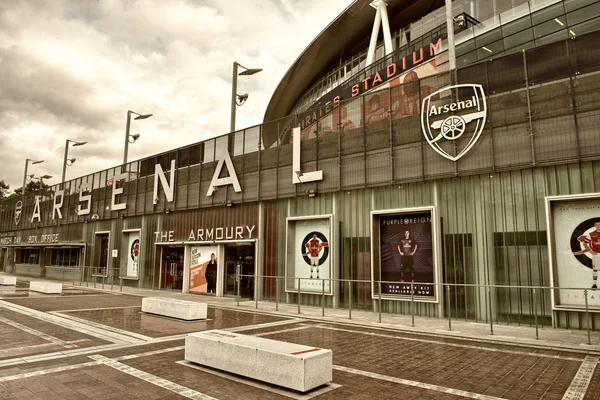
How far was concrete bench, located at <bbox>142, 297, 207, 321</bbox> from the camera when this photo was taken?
43.1ft

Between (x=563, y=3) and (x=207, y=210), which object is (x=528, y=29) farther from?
(x=207, y=210)

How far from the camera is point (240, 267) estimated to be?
1988 centimetres

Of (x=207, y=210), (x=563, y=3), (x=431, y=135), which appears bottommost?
(x=207, y=210)

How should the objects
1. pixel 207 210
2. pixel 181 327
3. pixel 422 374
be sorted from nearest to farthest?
1. pixel 422 374
2. pixel 181 327
3. pixel 207 210

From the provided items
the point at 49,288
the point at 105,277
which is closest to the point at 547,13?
the point at 49,288

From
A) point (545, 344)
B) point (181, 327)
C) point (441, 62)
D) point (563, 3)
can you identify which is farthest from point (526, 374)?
point (563, 3)

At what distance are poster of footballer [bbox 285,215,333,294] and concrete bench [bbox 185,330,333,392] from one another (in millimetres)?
9498

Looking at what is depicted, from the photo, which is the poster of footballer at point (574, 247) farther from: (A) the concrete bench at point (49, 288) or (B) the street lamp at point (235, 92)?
(A) the concrete bench at point (49, 288)

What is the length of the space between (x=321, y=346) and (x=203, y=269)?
14.8m

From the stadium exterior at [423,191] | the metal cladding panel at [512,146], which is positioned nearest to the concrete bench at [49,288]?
the stadium exterior at [423,191]

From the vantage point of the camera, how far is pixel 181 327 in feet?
38.7

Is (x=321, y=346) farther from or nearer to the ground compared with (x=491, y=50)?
nearer to the ground

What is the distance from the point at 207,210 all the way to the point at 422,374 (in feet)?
59.5

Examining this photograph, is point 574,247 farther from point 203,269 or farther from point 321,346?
point 203,269
